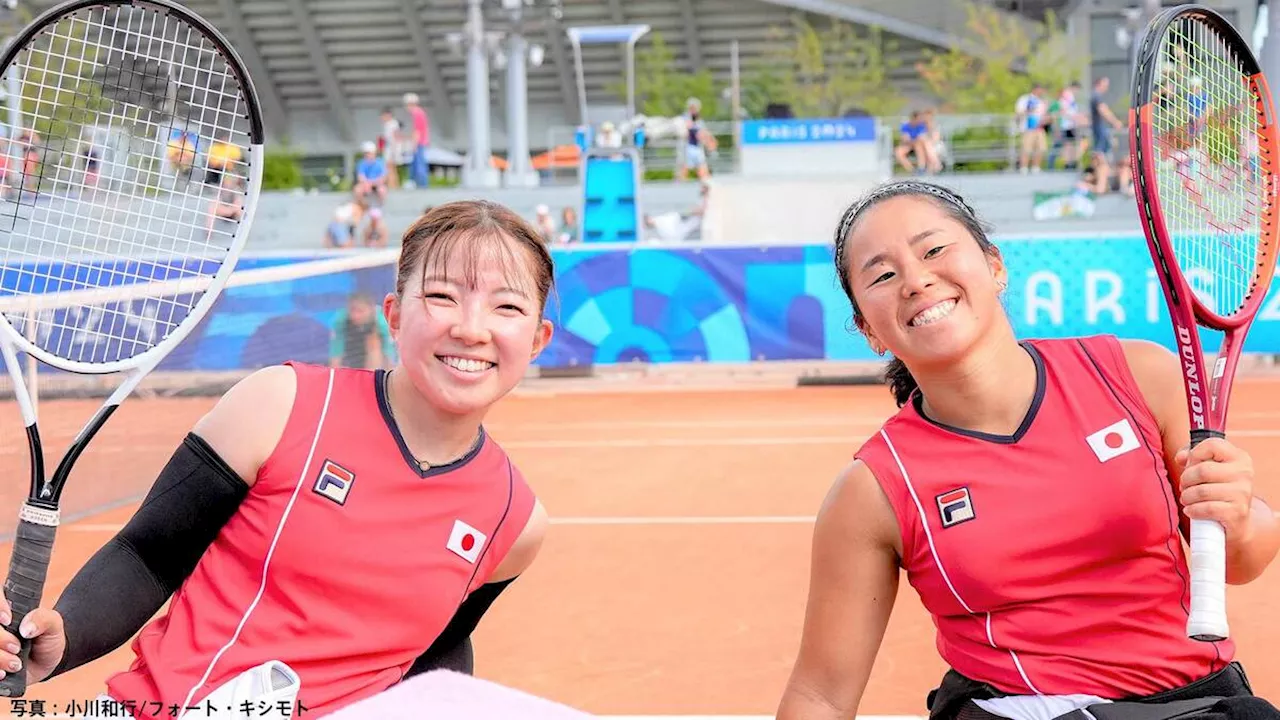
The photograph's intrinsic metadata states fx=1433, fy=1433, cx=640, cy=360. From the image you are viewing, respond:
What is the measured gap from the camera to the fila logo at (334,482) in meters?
2.61

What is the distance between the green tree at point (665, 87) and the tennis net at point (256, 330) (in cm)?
2598

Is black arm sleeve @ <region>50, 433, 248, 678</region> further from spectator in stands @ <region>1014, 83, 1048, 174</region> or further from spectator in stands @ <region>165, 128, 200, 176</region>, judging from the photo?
spectator in stands @ <region>1014, 83, 1048, 174</region>

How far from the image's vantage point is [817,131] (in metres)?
25.2

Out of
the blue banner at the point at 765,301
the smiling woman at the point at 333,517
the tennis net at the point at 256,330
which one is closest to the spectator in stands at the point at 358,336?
the tennis net at the point at 256,330

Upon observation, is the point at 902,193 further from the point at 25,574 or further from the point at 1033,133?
the point at 1033,133

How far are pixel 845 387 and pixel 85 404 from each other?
7.73 metres

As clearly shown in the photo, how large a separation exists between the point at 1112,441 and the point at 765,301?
11.1 m

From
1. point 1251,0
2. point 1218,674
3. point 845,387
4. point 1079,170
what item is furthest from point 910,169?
point 1218,674

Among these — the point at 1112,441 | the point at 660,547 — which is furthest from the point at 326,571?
the point at 660,547

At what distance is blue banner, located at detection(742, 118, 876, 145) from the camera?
82.4 feet

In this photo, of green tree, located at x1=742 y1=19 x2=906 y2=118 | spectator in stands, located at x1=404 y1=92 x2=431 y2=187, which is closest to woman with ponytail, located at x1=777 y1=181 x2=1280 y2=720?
spectator in stands, located at x1=404 y1=92 x2=431 y2=187

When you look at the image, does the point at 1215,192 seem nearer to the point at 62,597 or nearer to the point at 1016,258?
the point at 62,597

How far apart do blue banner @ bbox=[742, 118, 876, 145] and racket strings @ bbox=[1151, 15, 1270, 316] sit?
71.0 ft

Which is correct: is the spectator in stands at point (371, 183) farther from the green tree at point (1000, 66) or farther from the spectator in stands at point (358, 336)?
the green tree at point (1000, 66)
